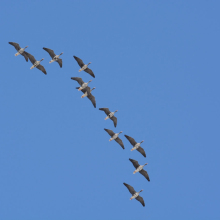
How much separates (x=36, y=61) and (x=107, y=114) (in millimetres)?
16409

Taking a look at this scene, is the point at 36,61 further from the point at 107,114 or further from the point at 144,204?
the point at 144,204

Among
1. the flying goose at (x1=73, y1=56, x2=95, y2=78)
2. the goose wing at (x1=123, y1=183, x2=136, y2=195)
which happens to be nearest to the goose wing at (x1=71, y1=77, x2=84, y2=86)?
the flying goose at (x1=73, y1=56, x2=95, y2=78)

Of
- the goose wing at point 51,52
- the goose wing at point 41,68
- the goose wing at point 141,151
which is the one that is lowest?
the goose wing at point 141,151

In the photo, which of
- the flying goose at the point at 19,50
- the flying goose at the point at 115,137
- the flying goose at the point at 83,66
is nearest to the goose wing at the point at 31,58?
the flying goose at the point at 19,50

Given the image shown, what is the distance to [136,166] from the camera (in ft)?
649

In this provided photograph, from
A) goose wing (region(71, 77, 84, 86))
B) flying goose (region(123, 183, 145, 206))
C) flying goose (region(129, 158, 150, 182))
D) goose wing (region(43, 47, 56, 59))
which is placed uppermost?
goose wing (region(43, 47, 56, 59))

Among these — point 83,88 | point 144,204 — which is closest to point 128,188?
point 144,204

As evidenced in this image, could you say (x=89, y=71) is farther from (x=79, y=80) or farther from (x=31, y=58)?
(x=31, y=58)

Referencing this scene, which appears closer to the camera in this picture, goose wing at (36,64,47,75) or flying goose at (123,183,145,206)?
flying goose at (123,183,145,206)

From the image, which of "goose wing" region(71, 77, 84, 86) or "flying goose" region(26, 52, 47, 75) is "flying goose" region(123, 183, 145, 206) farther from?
"flying goose" region(26, 52, 47, 75)

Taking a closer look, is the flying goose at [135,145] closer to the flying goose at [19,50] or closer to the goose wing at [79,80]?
the goose wing at [79,80]

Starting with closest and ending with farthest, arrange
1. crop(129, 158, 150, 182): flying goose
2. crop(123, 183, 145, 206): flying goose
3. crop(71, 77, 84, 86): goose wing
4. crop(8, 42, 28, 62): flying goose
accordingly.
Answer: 1. crop(123, 183, 145, 206): flying goose
2. crop(8, 42, 28, 62): flying goose
3. crop(129, 158, 150, 182): flying goose
4. crop(71, 77, 84, 86): goose wing

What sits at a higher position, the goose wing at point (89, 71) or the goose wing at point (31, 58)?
the goose wing at point (31, 58)

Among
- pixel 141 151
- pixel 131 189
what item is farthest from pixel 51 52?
pixel 131 189
